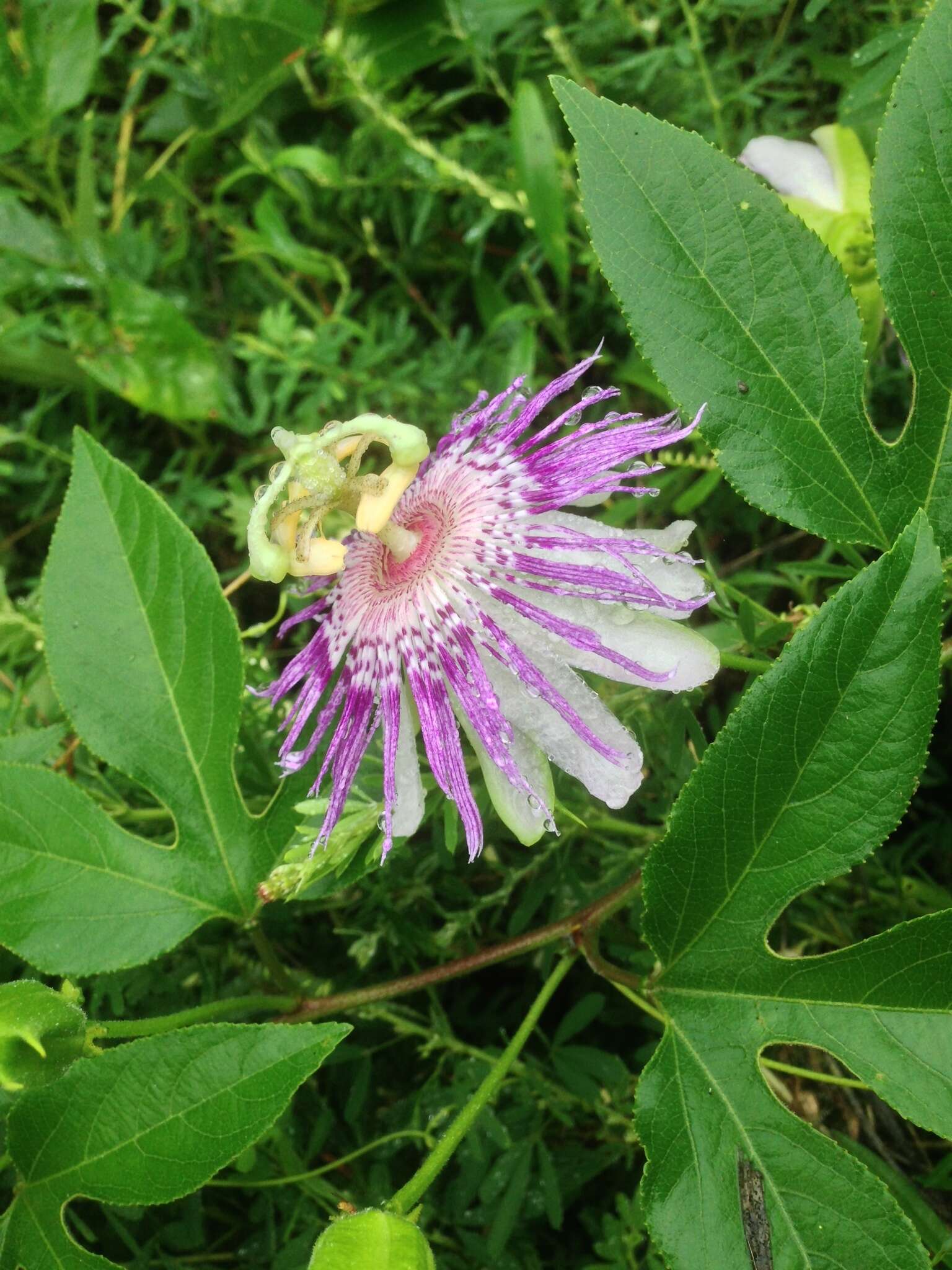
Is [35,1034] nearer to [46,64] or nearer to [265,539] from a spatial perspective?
[265,539]

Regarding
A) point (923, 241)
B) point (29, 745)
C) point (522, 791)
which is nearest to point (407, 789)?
point (522, 791)

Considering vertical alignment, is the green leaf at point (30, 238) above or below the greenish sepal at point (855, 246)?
below

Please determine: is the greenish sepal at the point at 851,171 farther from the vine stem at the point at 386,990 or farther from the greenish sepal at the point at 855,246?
the vine stem at the point at 386,990

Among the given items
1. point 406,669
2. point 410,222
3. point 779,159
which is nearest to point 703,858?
point 406,669

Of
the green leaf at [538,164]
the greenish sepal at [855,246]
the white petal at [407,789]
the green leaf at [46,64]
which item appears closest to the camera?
the white petal at [407,789]

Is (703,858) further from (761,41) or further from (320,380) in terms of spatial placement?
(761,41)

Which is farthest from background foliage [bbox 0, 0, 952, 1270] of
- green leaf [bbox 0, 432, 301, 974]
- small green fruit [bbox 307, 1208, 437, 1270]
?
small green fruit [bbox 307, 1208, 437, 1270]

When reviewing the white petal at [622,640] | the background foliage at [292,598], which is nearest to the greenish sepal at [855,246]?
the background foliage at [292,598]
